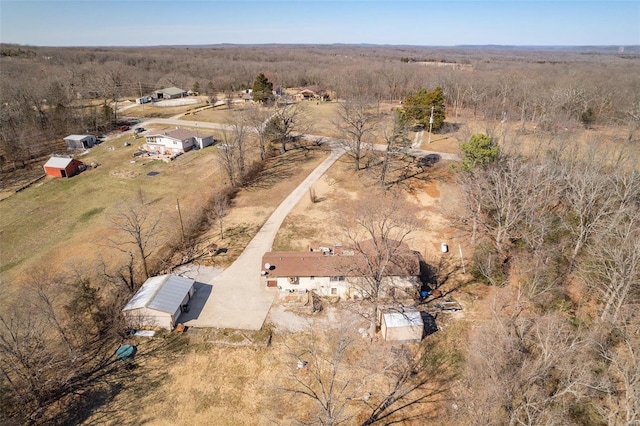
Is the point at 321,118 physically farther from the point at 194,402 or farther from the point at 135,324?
the point at 194,402

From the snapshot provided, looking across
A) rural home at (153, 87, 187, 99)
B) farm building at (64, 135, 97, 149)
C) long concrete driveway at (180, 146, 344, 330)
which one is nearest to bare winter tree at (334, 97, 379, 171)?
long concrete driveway at (180, 146, 344, 330)

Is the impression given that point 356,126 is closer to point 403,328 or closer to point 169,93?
point 403,328

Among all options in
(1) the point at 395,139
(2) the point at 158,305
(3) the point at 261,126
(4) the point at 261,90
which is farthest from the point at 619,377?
(4) the point at 261,90

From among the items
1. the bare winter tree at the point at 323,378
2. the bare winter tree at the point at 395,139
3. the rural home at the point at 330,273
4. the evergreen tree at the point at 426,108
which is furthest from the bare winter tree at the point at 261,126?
the bare winter tree at the point at 323,378

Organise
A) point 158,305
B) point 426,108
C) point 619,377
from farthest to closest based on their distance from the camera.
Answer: point 426,108
point 158,305
point 619,377

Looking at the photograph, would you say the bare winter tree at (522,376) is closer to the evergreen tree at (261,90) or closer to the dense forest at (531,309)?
the dense forest at (531,309)

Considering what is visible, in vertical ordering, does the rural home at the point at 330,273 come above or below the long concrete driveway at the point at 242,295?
above
